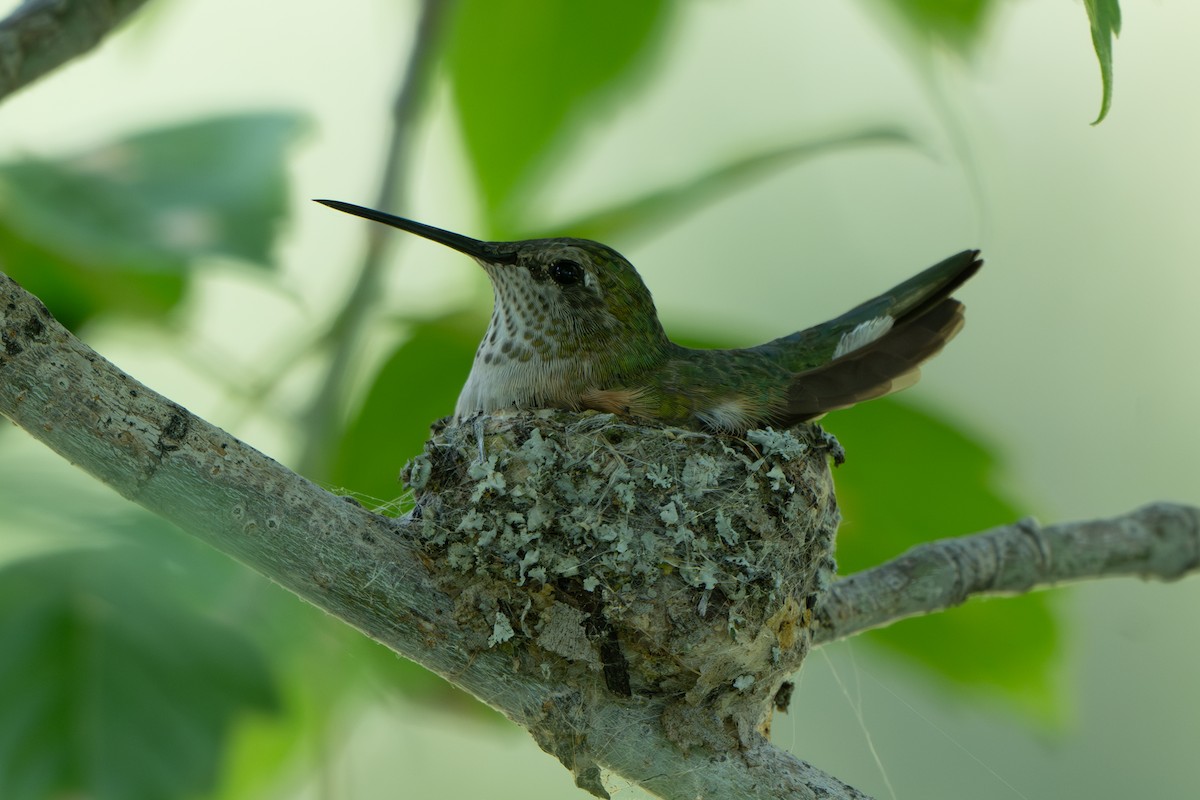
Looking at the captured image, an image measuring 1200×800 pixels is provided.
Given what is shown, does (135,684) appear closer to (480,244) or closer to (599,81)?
(480,244)

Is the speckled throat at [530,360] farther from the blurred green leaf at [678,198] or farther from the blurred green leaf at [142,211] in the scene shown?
the blurred green leaf at [142,211]

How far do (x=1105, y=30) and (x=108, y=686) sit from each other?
6.10ft

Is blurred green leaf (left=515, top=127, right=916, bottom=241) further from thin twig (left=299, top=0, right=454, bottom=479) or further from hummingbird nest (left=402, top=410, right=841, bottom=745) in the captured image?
hummingbird nest (left=402, top=410, right=841, bottom=745)

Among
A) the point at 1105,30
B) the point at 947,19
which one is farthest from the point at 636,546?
the point at 947,19

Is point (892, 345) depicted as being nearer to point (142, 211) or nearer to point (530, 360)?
point (530, 360)

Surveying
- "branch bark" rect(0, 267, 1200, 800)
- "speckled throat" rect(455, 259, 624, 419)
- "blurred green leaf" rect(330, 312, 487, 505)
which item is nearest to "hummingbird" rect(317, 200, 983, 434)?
"speckled throat" rect(455, 259, 624, 419)

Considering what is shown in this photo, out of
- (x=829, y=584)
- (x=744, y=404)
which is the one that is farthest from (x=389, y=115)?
(x=829, y=584)

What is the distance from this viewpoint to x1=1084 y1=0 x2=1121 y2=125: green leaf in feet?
2.92

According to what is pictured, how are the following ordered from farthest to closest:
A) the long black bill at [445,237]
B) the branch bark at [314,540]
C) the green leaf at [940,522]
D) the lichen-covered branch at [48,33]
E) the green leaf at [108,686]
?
1. the green leaf at [940,522]
2. the long black bill at [445,237]
3. the green leaf at [108,686]
4. the lichen-covered branch at [48,33]
5. the branch bark at [314,540]

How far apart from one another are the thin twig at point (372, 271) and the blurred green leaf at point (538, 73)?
14cm

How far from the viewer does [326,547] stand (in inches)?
52.3

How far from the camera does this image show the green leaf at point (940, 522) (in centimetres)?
258

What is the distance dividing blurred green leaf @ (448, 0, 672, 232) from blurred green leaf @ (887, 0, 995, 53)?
0.74 meters

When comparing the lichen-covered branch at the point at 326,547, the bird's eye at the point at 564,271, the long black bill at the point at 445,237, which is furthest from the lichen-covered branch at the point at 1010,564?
the long black bill at the point at 445,237
